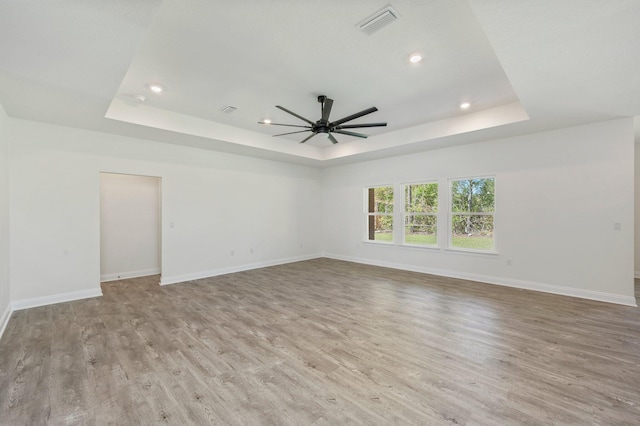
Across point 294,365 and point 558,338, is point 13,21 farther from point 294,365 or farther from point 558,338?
point 558,338

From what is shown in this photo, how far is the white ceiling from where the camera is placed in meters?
2.04

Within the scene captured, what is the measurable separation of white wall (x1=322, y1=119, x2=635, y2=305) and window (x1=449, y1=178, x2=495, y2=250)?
0.61 ft

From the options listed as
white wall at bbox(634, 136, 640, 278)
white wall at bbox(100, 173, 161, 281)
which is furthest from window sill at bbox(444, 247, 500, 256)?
white wall at bbox(100, 173, 161, 281)

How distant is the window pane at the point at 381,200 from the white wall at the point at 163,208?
1.71 meters

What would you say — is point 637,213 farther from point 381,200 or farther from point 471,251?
point 381,200

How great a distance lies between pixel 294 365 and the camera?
2500mm

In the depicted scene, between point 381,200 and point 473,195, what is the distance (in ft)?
7.24

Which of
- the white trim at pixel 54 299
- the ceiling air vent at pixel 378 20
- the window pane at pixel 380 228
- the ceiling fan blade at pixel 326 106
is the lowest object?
the white trim at pixel 54 299

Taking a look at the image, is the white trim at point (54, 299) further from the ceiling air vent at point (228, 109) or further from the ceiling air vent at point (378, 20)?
the ceiling air vent at point (378, 20)

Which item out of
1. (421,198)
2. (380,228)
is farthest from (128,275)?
(421,198)

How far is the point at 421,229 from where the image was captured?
645 cm

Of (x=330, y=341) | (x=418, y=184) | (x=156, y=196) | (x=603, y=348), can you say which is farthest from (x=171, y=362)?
(x=418, y=184)

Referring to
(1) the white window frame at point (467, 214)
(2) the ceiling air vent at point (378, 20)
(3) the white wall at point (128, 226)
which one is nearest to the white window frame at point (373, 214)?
(1) the white window frame at point (467, 214)

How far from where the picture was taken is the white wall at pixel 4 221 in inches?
134
